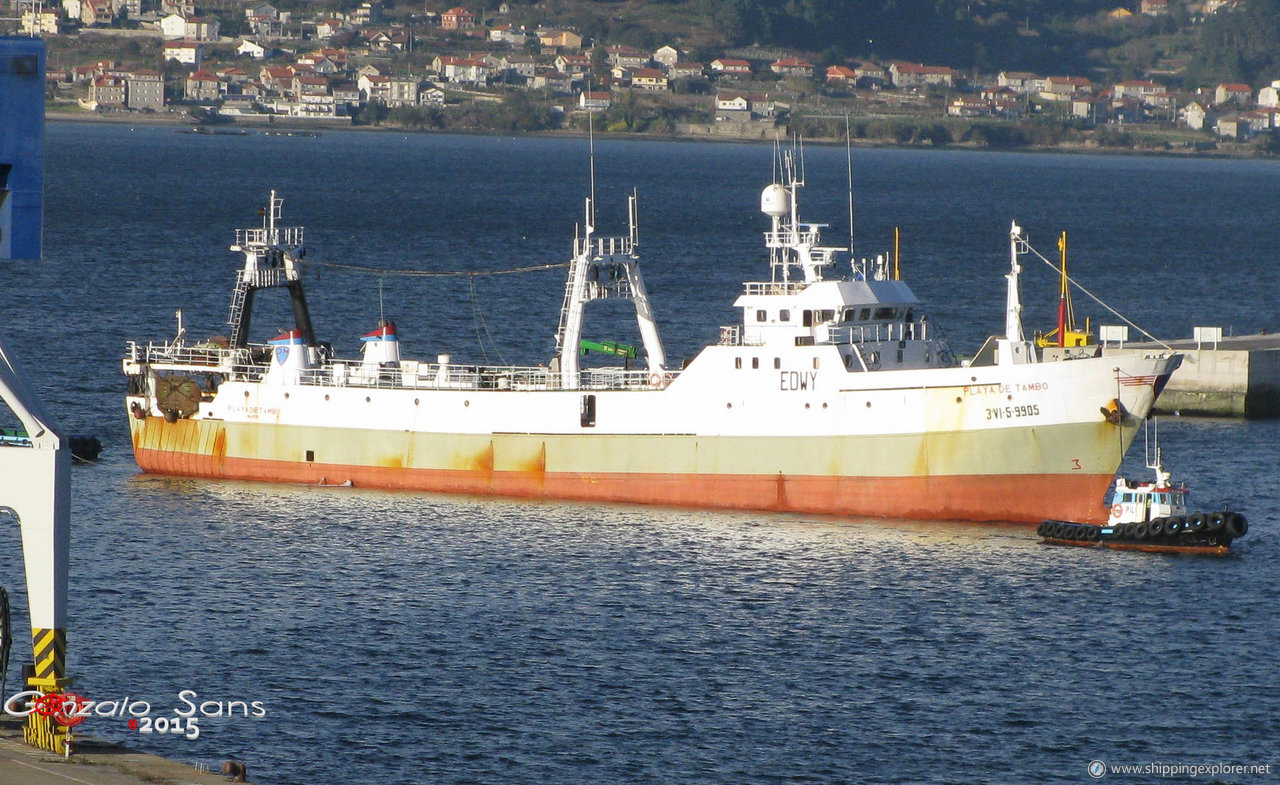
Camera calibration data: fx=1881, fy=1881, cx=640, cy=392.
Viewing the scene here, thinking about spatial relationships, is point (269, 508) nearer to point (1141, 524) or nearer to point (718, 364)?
point (718, 364)

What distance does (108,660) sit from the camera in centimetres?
3822

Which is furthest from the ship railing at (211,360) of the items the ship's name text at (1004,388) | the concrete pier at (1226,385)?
the concrete pier at (1226,385)

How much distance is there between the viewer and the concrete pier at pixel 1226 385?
6969cm

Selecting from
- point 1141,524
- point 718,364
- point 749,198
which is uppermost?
point 749,198

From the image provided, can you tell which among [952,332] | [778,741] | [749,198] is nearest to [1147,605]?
[778,741]

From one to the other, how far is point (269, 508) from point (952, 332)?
44.2m

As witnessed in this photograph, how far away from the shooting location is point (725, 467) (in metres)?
52.6

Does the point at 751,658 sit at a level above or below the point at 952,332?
below

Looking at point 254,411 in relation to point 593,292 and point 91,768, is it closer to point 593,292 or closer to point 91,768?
point 593,292

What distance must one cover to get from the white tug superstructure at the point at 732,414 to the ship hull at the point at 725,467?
54 millimetres

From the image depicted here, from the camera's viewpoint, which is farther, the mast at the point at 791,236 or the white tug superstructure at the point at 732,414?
the mast at the point at 791,236

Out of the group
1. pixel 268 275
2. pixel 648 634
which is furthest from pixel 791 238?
pixel 268 275

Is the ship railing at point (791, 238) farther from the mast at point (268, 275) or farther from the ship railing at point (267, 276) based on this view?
the ship railing at point (267, 276)

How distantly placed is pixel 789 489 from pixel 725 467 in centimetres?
191
